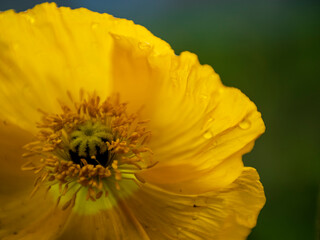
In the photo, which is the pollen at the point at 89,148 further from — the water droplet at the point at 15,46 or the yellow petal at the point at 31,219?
the water droplet at the point at 15,46

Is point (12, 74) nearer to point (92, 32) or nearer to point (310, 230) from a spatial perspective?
point (92, 32)

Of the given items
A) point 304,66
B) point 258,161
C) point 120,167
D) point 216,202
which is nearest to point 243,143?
point 216,202

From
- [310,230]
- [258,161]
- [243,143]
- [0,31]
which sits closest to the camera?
[243,143]

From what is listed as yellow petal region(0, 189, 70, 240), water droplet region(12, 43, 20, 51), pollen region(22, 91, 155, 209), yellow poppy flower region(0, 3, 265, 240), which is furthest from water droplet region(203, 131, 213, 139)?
water droplet region(12, 43, 20, 51)

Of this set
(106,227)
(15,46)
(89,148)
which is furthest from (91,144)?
(15,46)

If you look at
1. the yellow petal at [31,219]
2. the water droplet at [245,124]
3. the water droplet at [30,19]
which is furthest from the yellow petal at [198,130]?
the water droplet at [30,19]

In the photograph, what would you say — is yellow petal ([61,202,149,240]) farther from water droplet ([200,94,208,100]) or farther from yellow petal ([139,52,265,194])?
water droplet ([200,94,208,100])

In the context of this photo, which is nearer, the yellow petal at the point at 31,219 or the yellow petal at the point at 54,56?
the yellow petal at the point at 31,219
